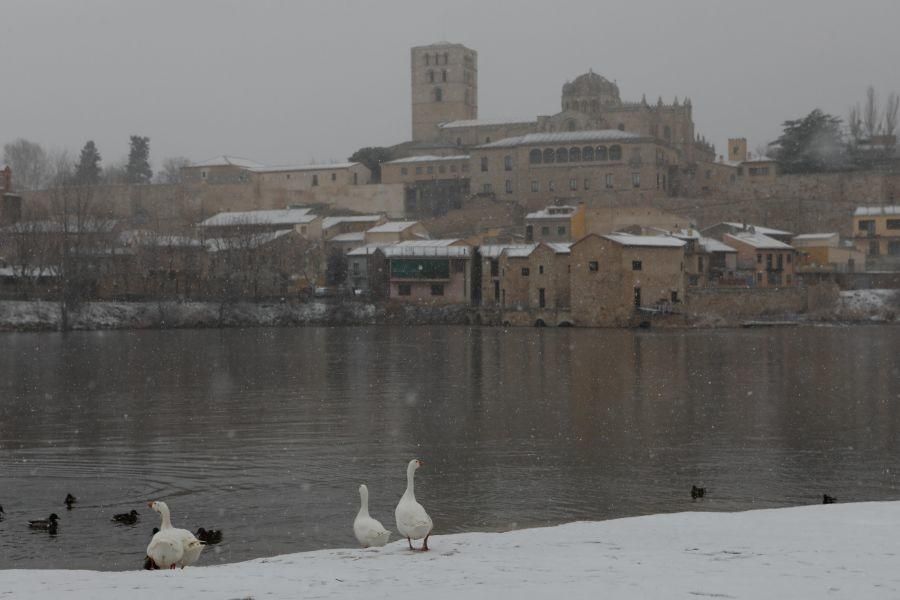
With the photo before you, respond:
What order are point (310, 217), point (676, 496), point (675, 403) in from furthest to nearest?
1. point (310, 217)
2. point (675, 403)
3. point (676, 496)

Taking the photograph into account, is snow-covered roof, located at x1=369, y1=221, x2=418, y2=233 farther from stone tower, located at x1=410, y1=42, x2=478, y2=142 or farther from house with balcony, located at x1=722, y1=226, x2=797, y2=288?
stone tower, located at x1=410, y1=42, x2=478, y2=142

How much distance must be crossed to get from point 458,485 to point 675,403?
8654 millimetres

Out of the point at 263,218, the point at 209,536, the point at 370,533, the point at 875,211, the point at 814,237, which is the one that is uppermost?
the point at 263,218

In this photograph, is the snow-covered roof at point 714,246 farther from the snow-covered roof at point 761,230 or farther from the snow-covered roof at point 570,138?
the snow-covered roof at point 570,138

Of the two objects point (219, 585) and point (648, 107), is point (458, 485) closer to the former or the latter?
point (219, 585)

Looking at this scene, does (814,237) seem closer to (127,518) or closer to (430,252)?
(430,252)

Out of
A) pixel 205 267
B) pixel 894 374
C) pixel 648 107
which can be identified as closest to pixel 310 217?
pixel 205 267

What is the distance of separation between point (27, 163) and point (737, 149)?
5887 cm

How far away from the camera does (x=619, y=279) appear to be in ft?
155

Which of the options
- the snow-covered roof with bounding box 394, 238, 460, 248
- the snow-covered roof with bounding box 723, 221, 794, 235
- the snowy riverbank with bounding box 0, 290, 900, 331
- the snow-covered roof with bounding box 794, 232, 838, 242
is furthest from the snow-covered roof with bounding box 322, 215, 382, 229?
the snow-covered roof with bounding box 794, 232, 838, 242

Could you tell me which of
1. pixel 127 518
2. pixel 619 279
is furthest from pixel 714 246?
pixel 127 518

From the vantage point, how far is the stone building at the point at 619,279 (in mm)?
47344

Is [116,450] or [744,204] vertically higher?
[744,204]

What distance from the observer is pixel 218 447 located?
51.3 feet
